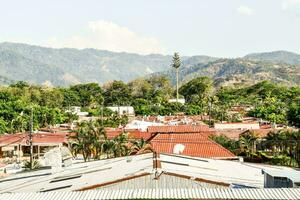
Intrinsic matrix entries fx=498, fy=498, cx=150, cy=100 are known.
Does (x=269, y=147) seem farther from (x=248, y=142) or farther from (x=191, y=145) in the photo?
(x=191, y=145)

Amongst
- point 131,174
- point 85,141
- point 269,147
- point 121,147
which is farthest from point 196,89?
point 131,174

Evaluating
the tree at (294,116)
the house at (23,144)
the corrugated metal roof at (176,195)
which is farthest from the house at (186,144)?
the tree at (294,116)

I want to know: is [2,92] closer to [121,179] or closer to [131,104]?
[131,104]

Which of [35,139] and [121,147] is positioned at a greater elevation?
[121,147]

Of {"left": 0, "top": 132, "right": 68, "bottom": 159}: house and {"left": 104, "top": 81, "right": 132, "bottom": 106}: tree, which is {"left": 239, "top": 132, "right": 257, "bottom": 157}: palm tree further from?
{"left": 104, "top": 81, "right": 132, "bottom": 106}: tree

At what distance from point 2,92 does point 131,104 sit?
113 ft

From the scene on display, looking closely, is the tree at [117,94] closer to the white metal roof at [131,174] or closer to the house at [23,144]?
the house at [23,144]

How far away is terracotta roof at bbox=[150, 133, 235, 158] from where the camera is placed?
35625 mm

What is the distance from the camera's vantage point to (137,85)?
15088 cm

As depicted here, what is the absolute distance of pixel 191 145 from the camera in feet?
121

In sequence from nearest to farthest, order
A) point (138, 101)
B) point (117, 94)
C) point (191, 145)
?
point (191, 145) → point (138, 101) → point (117, 94)

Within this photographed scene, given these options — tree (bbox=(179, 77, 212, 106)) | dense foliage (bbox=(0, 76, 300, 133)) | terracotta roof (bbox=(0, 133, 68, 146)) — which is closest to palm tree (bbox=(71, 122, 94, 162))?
terracotta roof (bbox=(0, 133, 68, 146))

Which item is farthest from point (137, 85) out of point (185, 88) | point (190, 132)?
point (190, 132)

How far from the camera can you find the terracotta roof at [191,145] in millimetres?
35625
